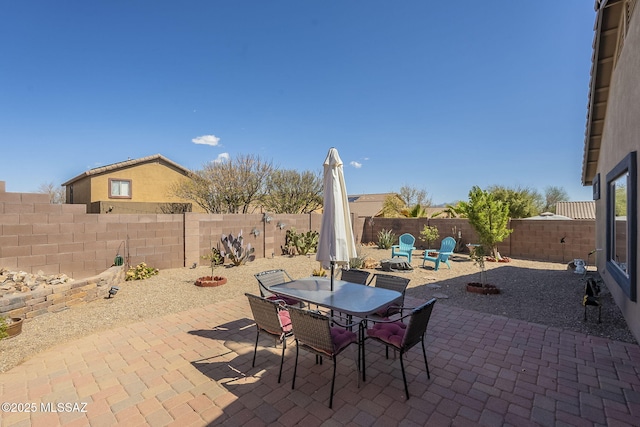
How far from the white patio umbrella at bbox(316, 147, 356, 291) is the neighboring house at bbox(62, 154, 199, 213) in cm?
1630

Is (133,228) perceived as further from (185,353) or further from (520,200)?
(520,200)

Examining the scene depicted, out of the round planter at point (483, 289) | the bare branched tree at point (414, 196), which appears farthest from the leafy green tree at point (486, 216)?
the bare branched tree at point (414, 196)

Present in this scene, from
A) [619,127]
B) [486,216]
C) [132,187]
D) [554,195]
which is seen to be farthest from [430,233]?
[554,195]

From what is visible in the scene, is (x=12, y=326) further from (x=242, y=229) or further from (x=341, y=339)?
(x=242, y=229)

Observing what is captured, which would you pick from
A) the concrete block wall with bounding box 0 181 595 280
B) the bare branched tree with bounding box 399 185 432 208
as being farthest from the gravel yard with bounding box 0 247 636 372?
the bare branched tree with bounding box 399 185 432 208

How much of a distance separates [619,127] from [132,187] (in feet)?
70.6

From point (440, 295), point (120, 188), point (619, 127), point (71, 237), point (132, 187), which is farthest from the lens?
point (132, 187)

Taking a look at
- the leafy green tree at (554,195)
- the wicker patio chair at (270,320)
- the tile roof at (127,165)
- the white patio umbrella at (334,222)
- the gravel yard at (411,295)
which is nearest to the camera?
the wicker patio chair at (270,320)

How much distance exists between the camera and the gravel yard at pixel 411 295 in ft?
13.9

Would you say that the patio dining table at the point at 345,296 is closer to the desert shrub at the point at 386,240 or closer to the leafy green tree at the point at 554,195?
the desert shrub at the point at 386,240

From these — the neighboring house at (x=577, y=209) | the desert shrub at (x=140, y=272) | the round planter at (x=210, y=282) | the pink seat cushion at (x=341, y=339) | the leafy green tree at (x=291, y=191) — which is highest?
the leafy green tree at (x=291, y=191)

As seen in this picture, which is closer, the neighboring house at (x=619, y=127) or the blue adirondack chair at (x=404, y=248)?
the neighboring house at (x=619, y=127)

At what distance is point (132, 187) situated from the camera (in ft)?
57.8

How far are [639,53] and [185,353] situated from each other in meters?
7.38
